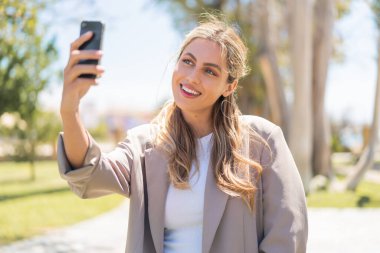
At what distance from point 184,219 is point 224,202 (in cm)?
18

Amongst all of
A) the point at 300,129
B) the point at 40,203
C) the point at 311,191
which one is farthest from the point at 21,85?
the point at 311,191

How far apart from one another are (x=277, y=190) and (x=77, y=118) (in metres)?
0.84

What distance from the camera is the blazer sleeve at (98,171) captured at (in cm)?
194

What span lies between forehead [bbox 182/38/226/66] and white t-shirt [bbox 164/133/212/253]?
0.49 m

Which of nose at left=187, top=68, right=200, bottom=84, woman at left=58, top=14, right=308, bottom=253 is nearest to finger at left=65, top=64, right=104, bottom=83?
woman at left=58, top=14, right=308, bottom=253

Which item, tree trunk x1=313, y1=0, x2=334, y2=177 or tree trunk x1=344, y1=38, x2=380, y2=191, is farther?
tree trunk x1=313, y1=0, x2=334, y2=177

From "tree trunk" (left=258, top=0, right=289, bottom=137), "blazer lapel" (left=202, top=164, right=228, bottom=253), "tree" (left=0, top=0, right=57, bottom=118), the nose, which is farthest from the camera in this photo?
"tree trunk" (left=258, top=0, right=289, bottom=137)

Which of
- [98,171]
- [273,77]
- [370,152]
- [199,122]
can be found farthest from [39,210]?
[98,171]

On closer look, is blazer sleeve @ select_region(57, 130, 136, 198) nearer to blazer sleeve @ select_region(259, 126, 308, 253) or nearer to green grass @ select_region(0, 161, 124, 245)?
blazer sleeve @ select_region(259, 126, 308, 253)

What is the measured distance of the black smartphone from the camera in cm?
184

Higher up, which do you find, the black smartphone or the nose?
the black smartphone

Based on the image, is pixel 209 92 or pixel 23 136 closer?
pixel 209 92

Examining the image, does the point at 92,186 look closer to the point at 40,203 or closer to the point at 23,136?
the point at 40,203

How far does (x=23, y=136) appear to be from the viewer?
22281 millimetres
